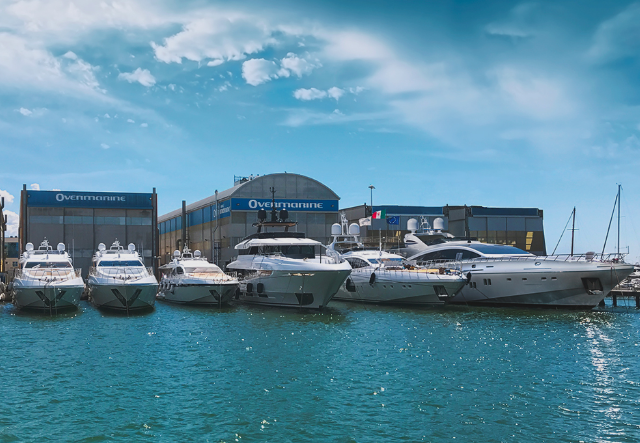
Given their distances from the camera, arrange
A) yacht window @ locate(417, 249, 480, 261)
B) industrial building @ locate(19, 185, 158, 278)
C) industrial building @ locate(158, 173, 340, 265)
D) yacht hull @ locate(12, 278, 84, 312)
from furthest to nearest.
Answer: industrial building @ locate(158, 173, 340, 265) → industrial building @ locate(19, 185, 158, 278) → yacht window @ locate(417, 249, 480, 261) → yacht hull @ locate(12, 278, 84, 312)

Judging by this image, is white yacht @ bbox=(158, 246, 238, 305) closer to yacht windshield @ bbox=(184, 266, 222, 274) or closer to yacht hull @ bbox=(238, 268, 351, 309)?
yacht windshield @ bbox=(184, 266, 222, 274)

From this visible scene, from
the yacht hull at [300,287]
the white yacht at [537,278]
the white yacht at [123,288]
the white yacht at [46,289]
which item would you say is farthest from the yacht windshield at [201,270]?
the white yacht at [537,278]

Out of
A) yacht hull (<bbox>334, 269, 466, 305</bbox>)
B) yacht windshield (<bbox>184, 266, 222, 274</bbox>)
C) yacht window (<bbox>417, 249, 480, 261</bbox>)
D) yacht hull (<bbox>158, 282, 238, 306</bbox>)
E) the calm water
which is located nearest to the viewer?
the calm water

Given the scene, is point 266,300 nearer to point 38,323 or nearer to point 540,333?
point 38,323

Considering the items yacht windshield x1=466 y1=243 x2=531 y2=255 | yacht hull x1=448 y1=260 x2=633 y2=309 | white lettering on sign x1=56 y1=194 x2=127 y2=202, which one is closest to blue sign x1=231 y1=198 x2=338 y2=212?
white lettering on sign x1=56 y1=194 x2=127 y2=202

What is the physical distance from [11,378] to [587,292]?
33427mm

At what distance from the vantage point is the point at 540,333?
2805cm

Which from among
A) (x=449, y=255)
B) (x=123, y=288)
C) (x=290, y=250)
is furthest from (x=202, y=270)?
(x=449, y=255)

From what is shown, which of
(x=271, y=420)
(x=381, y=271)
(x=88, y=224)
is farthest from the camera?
(x=88, y=224)

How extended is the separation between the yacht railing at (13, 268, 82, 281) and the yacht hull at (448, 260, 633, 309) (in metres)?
28.3

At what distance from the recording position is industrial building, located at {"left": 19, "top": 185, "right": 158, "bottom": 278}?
57344 mm

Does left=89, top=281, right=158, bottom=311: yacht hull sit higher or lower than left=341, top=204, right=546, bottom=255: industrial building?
lower

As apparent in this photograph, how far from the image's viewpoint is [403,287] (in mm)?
40344

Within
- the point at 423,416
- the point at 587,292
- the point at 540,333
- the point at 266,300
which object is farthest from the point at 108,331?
the point at 587,292
